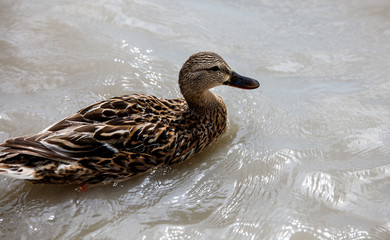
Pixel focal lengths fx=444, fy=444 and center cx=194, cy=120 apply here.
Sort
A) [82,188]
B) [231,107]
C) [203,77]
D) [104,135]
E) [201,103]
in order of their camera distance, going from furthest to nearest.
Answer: [231,107]
[201,103]
[203,77]
[82,188]
[104,135]

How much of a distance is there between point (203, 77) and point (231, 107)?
0.84 meters

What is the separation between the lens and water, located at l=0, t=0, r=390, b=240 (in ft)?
13.1

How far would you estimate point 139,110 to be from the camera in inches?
181

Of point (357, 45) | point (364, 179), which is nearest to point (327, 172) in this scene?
point (364, 179)

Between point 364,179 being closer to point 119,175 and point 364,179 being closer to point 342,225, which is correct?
point 342,225

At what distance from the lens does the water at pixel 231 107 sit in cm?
400

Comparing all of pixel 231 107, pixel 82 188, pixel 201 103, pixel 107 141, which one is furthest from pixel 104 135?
pixel 231 107

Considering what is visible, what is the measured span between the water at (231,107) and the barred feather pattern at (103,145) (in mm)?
191

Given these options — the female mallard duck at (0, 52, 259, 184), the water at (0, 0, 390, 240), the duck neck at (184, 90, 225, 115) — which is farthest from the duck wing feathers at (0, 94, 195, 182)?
the duck neck at (184, 90, 225, 115)

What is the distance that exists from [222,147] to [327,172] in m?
1.17

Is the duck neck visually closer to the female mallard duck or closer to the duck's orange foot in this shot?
the female mallard duck

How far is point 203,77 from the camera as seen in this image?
4879mm

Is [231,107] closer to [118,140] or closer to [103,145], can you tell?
[118,140]

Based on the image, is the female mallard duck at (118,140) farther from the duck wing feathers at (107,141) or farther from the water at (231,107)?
the water at (231,107)
